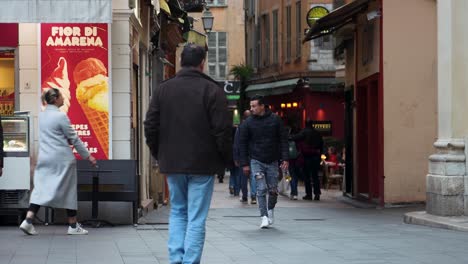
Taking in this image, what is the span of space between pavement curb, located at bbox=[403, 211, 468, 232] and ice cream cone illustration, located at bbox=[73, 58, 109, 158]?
464 centimetres

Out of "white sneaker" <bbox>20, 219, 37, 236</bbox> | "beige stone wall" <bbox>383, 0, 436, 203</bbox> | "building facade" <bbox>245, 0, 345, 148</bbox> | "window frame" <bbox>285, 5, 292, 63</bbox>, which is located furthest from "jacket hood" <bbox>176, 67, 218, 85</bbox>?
"window frame" <bbox>285, 5, 292, 63</bbox>

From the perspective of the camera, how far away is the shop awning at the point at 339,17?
21.8 metres

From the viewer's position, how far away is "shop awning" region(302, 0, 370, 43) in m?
21.8

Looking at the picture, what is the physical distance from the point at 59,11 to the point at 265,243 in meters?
4.19

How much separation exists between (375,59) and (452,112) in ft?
18.8

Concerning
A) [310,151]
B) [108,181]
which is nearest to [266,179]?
[108,181]

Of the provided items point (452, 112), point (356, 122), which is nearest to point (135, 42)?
point (452, 112)

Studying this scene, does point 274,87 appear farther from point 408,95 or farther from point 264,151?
point 264,151

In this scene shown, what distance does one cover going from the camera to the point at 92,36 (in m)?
15.1

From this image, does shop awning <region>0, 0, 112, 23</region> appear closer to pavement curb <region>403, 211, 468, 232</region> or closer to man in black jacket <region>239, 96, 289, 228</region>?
man in black jacket <region>239, 96, 289, 228</region>

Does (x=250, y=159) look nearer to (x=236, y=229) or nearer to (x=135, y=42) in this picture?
(x=236, y=229)

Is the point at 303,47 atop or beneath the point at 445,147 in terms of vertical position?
atop

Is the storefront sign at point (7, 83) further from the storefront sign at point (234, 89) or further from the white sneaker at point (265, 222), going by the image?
the storefront sign at point (234, 89)

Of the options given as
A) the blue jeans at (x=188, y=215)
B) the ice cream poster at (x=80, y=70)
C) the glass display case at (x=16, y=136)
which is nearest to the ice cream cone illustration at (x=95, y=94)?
the ice cream poster at (x=80, y=70)
